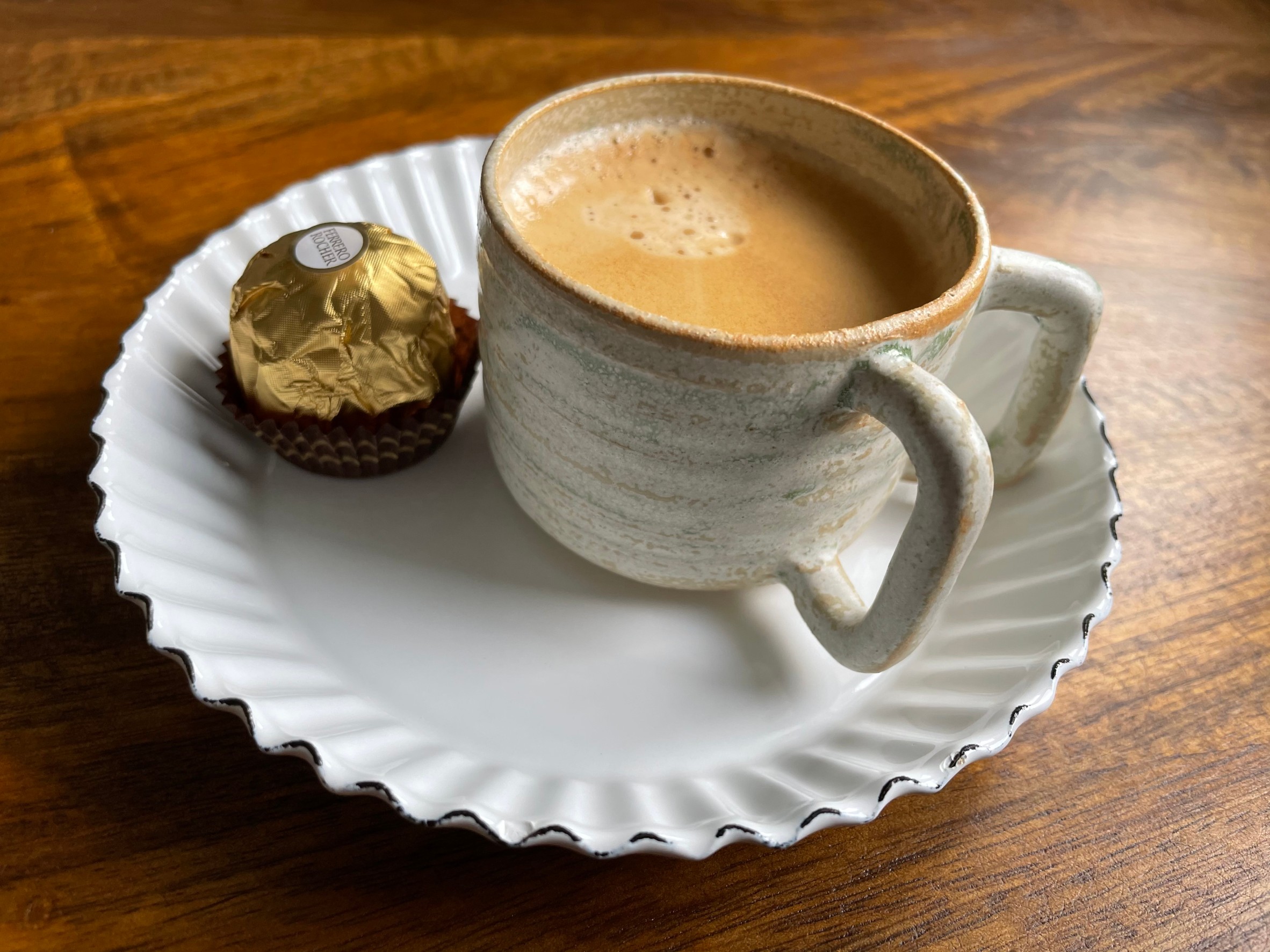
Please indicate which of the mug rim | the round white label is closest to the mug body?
the mug rim

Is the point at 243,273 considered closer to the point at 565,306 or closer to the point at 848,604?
the point at 565,306

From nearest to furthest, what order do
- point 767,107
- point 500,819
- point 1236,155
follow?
point 500,819 → point 767,107 → point 1236,155

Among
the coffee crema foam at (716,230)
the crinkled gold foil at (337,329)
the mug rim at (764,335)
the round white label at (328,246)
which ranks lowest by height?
the crinkled gold foil at (337,329)

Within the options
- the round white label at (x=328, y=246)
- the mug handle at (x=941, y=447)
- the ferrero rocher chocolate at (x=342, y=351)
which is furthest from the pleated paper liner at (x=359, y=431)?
the mug handle at (x=941, y=447)

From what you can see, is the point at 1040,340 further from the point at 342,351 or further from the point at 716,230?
the point at 342,351

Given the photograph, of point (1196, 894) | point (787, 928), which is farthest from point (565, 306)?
point (1196, 894)

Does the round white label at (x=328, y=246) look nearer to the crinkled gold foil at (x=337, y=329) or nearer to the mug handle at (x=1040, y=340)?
the crinkled gold foil at (x=337, y=329)

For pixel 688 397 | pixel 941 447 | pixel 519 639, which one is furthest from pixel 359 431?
pixel 941 447
